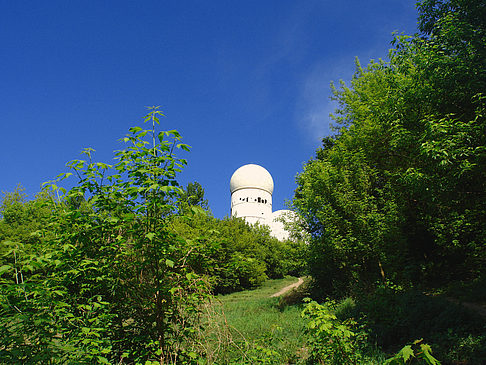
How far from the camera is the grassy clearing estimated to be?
9.51ft

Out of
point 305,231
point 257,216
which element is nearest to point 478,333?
point 305,231

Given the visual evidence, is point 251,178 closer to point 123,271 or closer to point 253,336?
point 253,336

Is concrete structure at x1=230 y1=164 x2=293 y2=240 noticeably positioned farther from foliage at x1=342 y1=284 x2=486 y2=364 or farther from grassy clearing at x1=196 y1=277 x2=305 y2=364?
foliage at x1=342 y1=284 x2=486 y2=364

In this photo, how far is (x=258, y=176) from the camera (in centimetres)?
4900

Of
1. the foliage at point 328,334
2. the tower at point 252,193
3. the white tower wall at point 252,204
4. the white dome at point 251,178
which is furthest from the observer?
the white dome at point 251,178

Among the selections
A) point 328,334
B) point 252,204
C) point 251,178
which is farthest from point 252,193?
point 328,334

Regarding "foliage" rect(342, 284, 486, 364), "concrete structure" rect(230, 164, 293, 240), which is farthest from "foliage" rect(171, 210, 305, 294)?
"concrete structure" rect(230, 164, 293, 240)

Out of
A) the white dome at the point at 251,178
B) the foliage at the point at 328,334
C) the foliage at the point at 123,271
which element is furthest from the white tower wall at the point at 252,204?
the foliage at the point at 123,271

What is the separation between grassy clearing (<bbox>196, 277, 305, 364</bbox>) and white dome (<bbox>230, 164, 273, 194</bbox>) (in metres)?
35.0

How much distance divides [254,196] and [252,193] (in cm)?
60

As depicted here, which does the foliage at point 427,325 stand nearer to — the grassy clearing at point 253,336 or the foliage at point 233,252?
the grassy clearing at point 253,336

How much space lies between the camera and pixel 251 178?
48.6m

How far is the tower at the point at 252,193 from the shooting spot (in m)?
47.4

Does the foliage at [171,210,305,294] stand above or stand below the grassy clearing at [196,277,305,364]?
above
